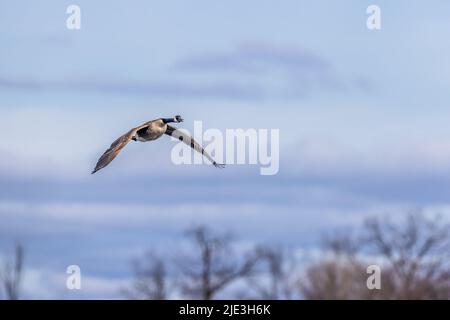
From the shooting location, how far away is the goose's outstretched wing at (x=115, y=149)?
4083cm

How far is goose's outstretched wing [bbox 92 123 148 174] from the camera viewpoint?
1608 inches

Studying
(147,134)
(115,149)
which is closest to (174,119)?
(147,134)

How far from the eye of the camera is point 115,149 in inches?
1640

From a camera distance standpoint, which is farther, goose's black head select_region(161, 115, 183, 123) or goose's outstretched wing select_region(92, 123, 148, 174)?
goose's black head select_region(161, 115, 183, 123)

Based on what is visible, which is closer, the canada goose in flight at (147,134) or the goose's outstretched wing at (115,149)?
the goose's outstretched wing at (115,149)

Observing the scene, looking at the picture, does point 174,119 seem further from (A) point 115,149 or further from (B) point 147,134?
(A) point 115,149

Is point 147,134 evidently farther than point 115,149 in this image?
Yes

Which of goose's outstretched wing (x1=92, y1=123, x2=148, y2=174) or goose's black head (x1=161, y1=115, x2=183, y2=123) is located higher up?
goose's black head (x1=161, y1=115, x2=183, y2=123)

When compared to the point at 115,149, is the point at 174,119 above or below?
above

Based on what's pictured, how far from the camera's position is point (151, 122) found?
42.8 metres

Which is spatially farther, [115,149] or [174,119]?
[174,119]
